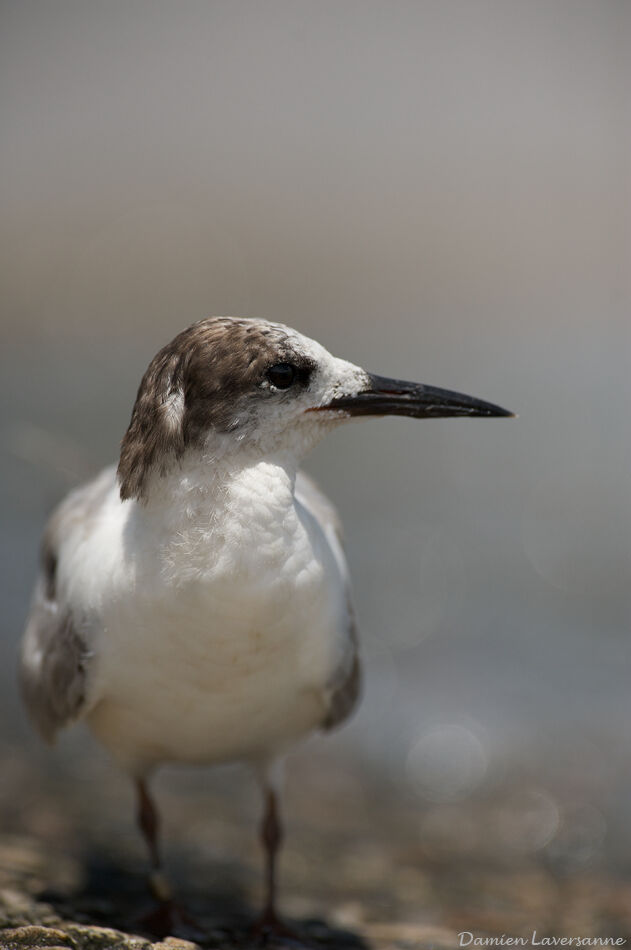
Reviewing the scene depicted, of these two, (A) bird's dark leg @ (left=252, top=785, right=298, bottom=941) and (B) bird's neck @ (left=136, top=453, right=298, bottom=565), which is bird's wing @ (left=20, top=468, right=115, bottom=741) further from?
(A) bird's dark leg @ (left=252, top=785, right=298, bottom=941)

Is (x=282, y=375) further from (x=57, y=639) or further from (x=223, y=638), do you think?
(x=57, y=639)

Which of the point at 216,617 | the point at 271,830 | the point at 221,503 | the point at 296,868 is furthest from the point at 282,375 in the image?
the point at 296,868

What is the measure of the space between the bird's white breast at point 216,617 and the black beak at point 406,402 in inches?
13.4

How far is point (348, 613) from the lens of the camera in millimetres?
4098

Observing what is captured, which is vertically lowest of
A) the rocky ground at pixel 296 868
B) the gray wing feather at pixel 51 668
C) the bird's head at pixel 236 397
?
the rocky ground at pixel 296 868

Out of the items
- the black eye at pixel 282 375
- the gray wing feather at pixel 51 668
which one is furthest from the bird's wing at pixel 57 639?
the black eye at pixel 282 375

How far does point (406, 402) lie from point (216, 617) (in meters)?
0.93

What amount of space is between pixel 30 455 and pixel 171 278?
12.6 meters

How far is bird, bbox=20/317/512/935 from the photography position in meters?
3.33

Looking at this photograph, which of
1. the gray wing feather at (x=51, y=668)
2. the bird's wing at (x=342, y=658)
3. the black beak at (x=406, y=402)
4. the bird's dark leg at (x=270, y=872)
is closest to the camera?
the black beak at (x=406, y=402)

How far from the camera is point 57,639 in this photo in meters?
4.02

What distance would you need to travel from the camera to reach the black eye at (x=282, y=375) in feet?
Answer: 11.0

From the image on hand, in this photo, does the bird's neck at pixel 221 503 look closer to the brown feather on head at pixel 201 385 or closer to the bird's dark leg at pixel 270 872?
the brown feather on head at pixel 201 385

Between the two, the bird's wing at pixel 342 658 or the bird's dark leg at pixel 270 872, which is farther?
the bird's dark leg at pixel 270 872
